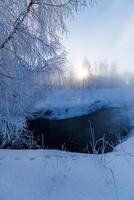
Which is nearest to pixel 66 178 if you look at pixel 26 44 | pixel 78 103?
pixel 26 44

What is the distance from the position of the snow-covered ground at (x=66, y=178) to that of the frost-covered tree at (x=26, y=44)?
5.97 feet

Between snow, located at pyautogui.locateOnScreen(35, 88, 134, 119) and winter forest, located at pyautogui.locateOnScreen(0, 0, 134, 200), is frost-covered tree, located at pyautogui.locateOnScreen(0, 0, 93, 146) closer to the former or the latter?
winter forest, located at pyautogui.locateOnScreen(0, 0, 134, 200)

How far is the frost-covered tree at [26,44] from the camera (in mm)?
5629

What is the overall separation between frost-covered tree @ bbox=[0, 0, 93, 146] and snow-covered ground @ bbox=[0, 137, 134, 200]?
5.97 feet

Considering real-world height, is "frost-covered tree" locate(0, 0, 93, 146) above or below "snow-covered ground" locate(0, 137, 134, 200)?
above

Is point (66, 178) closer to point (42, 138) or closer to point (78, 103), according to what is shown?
point (42, 138)

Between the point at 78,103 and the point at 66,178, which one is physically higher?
the point at 78,103

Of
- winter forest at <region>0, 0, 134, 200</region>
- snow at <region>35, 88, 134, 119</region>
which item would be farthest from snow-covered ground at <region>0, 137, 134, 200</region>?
snow at <region>35, 88, 134, 119</region>

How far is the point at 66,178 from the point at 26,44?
2.99 metres

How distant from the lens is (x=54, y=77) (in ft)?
20.6

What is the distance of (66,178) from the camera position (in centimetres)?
352

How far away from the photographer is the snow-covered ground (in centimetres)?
305

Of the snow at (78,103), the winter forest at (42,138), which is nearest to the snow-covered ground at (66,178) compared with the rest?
the winter forest at (42,138)

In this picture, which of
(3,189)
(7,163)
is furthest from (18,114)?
(3,189)
